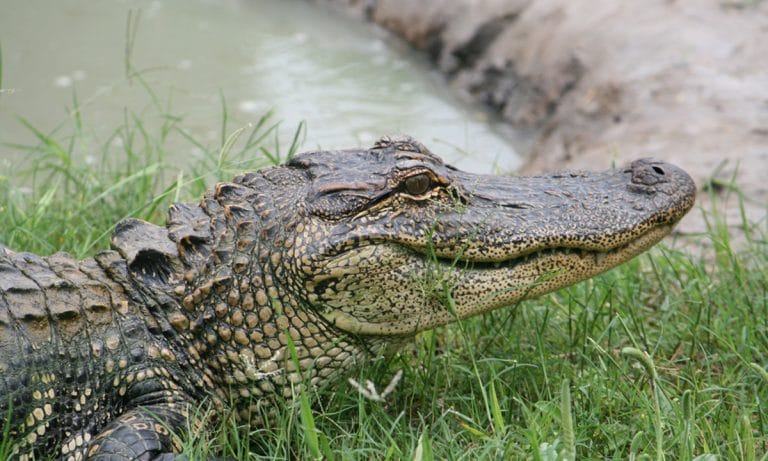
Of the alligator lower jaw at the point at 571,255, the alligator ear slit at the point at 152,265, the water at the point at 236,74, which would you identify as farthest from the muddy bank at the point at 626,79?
the alligator ear slit at the point at 152,265

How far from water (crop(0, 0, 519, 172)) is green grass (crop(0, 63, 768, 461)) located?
3005 millimetres

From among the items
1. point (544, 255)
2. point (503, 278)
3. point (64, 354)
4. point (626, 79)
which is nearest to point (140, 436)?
point (64, 354)

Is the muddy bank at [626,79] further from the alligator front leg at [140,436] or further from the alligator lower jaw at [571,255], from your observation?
the alligator front leg at [140,436]

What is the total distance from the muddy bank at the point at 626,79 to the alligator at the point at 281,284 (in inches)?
95.5

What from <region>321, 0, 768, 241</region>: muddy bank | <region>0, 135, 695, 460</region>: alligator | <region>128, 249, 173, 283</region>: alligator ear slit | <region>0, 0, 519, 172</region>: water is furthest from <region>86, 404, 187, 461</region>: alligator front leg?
<region>0, 0, 519, 172</region>: water

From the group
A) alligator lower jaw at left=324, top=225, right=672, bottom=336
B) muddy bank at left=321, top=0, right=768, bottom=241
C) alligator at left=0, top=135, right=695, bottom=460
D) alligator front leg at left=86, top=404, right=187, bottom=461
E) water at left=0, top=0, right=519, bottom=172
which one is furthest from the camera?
water at left=0, top=0, right=519, bottom=172

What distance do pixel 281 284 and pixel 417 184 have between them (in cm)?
61

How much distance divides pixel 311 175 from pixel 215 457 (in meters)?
1.09

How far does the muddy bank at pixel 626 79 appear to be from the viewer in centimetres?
645

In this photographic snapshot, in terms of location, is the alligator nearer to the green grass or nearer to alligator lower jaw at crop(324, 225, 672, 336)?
alligator lower jaw at crop(324, 225, 672, 336)

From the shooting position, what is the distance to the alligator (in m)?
3.21

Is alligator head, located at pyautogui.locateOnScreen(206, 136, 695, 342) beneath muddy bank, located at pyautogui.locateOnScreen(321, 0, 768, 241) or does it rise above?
above

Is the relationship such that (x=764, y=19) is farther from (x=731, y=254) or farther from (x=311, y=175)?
(x=311, y=175)

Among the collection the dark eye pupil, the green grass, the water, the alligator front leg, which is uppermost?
the dark eye pupil
